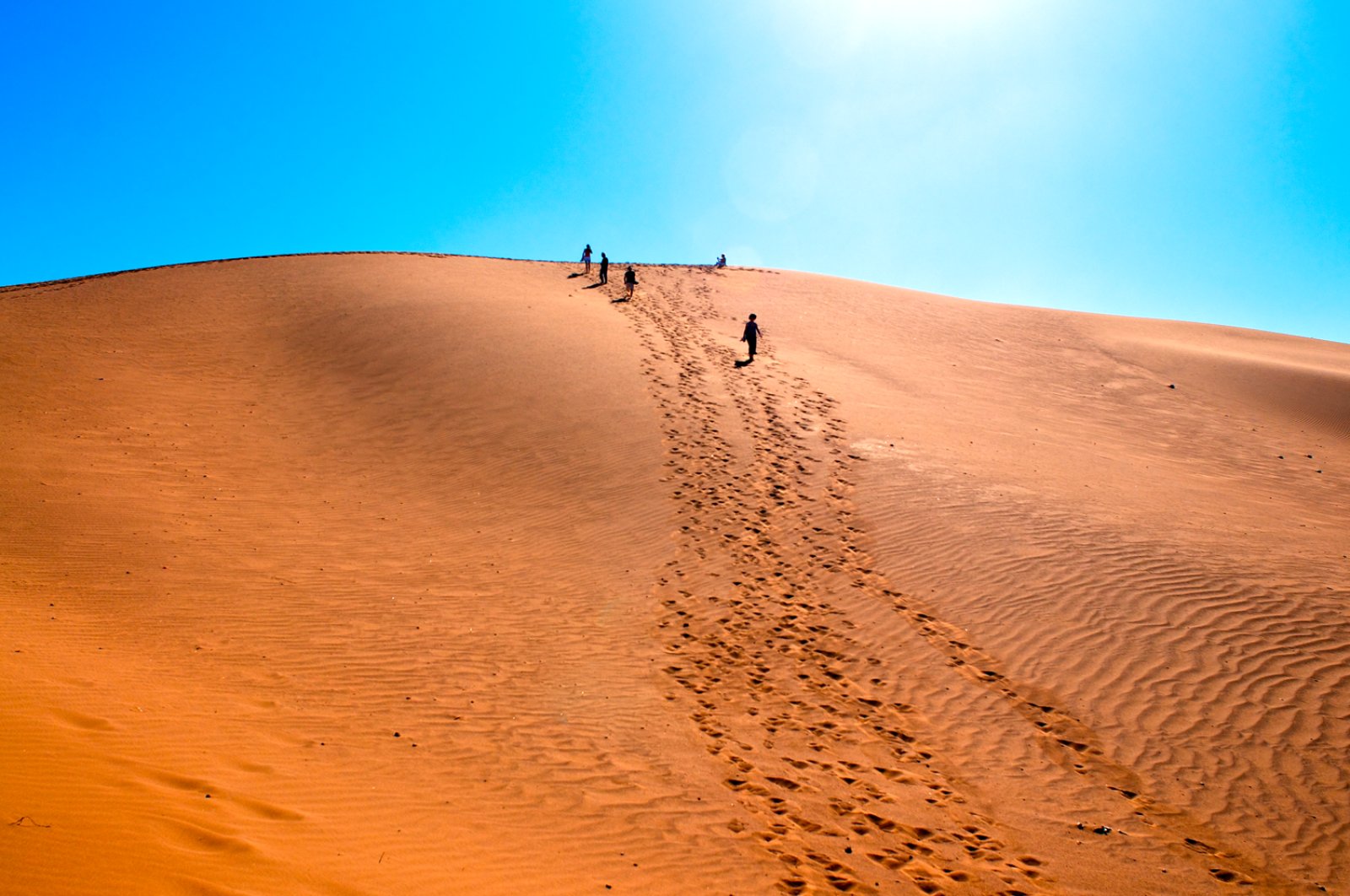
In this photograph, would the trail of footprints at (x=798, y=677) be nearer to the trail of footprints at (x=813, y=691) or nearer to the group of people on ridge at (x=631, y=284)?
the trail of footprints at (x=813, y=691)

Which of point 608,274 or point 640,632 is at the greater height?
point 608,274

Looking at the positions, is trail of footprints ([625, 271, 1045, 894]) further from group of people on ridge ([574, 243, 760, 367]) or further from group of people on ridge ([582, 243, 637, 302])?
group of people on ridge ([582, 243, 637, 302])

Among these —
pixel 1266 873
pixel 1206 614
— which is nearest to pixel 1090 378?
pixel 1206 614

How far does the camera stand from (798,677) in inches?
312

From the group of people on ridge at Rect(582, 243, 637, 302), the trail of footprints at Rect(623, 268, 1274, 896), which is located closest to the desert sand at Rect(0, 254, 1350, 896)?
the trail of footprints at Rect(623, 268, 1274, 896)

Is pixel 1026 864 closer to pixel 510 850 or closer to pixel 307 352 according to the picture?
pixel 510 850

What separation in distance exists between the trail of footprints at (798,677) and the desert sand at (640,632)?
4 cm

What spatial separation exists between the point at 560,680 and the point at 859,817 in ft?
10.8

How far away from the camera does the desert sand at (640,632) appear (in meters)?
5.07

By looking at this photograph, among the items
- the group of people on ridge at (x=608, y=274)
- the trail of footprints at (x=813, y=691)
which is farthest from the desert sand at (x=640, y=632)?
the group of people on ridge at (x=608, y=274)

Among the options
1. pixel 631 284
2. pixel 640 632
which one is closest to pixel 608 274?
pixel 631 284

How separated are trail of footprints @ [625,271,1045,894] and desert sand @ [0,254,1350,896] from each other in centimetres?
4

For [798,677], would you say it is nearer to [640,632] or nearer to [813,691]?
[813,691]

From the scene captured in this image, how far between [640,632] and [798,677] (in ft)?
6.57
